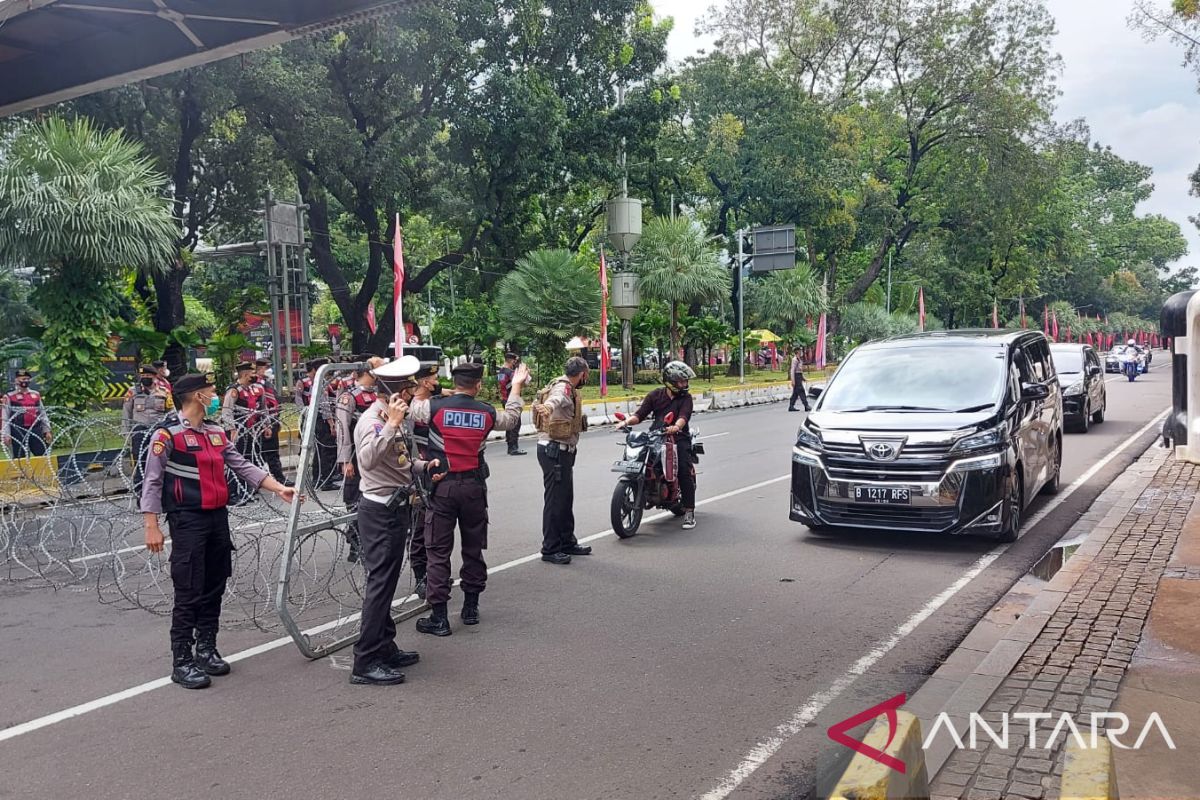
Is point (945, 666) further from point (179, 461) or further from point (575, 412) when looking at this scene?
point (179, 461)

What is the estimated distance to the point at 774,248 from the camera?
33.3 m

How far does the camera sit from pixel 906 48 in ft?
149

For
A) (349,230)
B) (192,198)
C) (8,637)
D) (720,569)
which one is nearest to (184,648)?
(8,637)

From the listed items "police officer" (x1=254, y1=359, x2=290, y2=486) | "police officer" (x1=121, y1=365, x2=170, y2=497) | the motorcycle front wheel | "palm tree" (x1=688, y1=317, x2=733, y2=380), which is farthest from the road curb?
"palm tree" (x1=688, y1=317, x2=733, y2=380)

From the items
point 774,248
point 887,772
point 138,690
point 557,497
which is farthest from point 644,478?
point 774,248

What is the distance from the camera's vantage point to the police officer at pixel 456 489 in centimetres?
647

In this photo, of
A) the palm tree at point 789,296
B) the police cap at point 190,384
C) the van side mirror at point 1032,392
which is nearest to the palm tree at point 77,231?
the police cap at point 190,384

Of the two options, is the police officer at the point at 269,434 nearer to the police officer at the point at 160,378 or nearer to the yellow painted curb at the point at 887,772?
the police officer at the point at 160,378

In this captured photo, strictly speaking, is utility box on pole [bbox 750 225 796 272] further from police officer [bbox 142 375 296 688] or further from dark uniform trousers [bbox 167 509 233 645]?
dark uniform trousers [bbox 167 509 233 645]

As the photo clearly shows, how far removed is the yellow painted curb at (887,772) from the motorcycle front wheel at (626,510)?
598cm

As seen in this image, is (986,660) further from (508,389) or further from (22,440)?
(508,389)

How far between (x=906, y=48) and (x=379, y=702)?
4702cm

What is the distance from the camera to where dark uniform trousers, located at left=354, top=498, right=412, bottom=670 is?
5.59 meters

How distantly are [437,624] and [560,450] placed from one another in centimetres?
230
